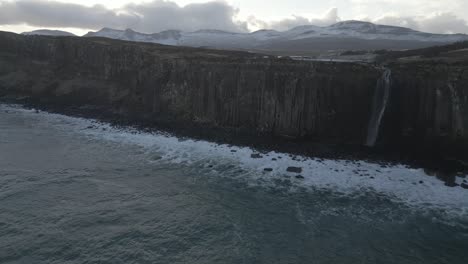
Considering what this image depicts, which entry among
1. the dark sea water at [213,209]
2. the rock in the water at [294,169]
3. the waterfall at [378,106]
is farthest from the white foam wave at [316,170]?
the waterfall at [378,106]

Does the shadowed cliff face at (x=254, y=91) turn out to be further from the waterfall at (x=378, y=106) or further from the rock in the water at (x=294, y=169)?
the rock in the water at (x=294, y=169)

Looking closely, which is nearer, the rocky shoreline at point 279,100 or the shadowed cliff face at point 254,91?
the rocky shoreline at point 279,100

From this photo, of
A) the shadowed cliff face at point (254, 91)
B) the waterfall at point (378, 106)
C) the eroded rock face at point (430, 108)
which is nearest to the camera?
the eroded rock face at point (430, 108)

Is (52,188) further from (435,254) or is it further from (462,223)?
(462,223)

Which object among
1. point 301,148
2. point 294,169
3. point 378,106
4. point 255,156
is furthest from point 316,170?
point 378,106

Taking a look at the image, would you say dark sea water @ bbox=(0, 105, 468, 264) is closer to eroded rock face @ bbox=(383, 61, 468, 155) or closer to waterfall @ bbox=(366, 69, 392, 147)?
eroded rock face @ bbox=(383, 61, 468, 155)

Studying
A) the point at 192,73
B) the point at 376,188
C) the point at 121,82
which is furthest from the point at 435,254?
the point at 121,82

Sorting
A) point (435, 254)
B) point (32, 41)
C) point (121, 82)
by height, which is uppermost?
point (32, 41)
